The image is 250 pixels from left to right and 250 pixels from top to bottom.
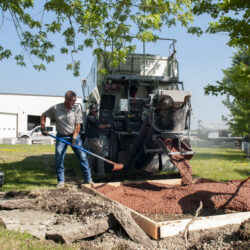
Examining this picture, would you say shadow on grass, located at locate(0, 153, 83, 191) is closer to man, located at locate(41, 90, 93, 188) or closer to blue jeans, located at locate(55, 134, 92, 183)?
blue jeans, located at locate(55, 134, 92, 183)

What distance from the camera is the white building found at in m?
37.7

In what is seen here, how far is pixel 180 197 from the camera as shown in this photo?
5.18 m

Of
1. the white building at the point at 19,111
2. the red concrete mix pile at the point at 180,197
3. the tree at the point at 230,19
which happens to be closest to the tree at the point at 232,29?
the tree at the point at 230,19

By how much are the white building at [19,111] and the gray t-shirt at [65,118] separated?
31.7 m

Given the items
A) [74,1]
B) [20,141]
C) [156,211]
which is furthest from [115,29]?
[20,141]

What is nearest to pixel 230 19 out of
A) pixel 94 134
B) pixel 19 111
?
pixel 94 134

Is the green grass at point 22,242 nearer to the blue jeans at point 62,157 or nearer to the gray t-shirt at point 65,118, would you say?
the blue jeans at point 62,157

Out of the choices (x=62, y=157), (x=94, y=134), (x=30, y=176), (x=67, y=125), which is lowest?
(x=30, y=176)

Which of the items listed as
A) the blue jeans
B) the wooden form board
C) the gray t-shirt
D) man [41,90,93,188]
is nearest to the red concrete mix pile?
the wooden form board

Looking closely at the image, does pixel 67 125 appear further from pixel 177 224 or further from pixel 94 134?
pixel 177 224

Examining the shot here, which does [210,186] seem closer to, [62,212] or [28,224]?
[62,212]

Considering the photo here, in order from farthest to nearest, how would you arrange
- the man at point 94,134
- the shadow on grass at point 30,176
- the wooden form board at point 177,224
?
the man at point 94,134 → the shadow on grass at point 30,176 → the wooden form board at point 177,224

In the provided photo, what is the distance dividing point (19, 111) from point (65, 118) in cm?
3363

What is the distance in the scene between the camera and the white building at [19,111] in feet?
124
